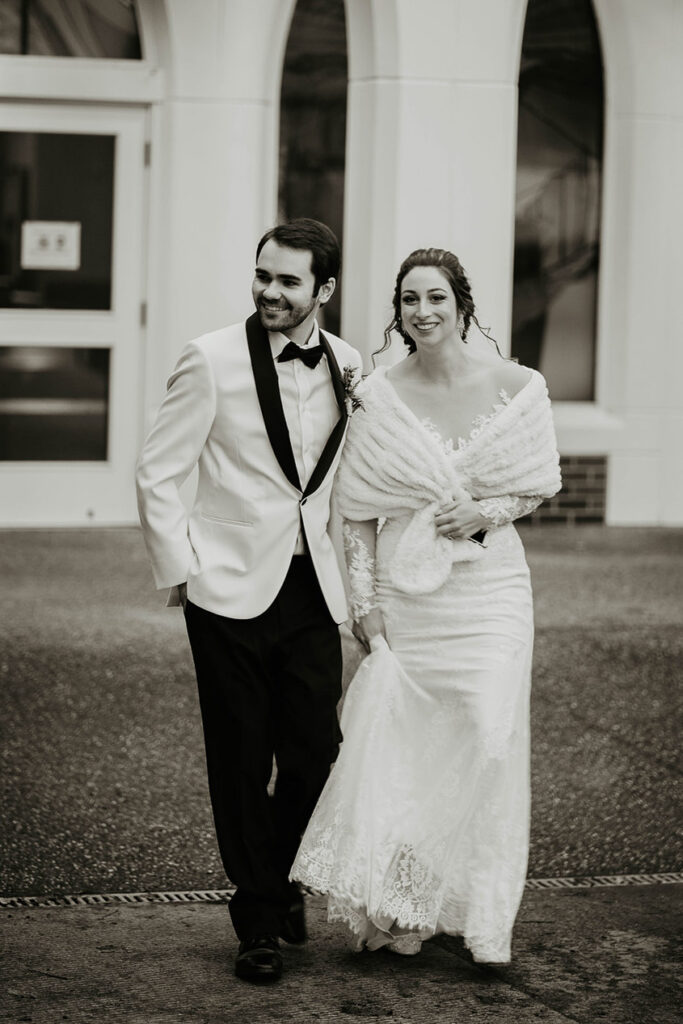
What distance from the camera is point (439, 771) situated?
4762 mm

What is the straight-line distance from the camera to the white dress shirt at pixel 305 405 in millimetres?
4754

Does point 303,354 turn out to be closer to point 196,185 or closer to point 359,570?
point 359,570

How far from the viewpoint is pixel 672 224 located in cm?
1175

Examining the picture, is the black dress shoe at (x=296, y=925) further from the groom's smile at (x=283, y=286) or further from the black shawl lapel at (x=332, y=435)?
the groom's smile at (x=283, y=286)

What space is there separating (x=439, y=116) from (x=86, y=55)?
7.41 feet

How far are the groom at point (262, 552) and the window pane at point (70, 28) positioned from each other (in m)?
6.78

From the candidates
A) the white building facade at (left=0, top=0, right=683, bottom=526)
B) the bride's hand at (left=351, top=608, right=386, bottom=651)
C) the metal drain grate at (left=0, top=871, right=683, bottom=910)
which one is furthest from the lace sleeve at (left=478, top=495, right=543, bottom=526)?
the white building facade at (left=0, top=0, right=683, bottom=526)

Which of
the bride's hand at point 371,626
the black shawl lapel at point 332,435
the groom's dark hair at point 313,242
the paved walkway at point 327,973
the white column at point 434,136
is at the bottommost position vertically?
the paved walkway at point 327,973

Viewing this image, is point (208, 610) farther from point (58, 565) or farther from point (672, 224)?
point (672, 224)

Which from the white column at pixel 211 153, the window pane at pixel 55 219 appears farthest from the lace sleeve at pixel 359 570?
the window pane at pixel 55 219

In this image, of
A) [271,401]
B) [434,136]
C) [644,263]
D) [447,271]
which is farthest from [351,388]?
[644,263]

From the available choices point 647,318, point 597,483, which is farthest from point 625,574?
point 647,318

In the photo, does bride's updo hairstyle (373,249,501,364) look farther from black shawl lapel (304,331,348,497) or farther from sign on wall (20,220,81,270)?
sign on wall (20,220,81,270)

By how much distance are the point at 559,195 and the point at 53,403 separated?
11.9 ft
